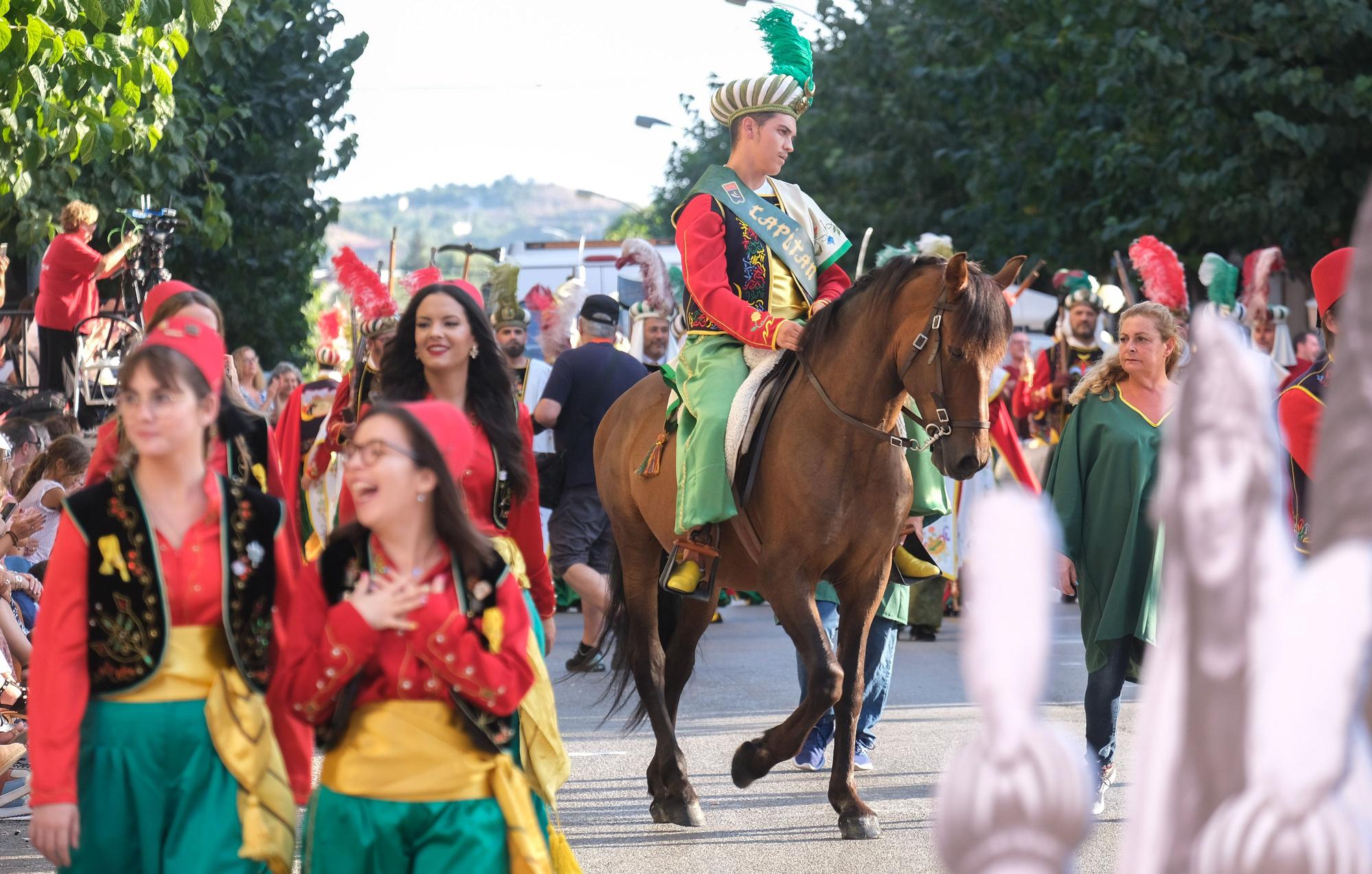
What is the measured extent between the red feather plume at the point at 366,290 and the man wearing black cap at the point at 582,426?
281 centimetres

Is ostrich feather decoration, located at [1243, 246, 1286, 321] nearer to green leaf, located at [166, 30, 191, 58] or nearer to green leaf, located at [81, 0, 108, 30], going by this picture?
green leaf, located at [166, 30, 191, 58]

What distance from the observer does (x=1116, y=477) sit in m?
7.13

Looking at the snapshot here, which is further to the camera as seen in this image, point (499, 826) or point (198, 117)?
point (198, 117)

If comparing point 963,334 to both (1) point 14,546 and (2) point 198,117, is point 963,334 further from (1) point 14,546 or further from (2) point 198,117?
(2) point 198,117

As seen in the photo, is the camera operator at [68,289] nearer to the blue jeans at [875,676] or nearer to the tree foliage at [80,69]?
the tree foliage at [80,69]

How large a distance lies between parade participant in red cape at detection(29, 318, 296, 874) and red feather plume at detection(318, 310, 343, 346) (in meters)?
9.43

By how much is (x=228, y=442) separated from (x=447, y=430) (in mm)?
771

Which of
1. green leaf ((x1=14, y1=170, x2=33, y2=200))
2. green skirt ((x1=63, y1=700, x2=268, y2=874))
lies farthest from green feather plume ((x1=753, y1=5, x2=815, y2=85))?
green leaf ((x1=14, y1=170, x2=33, y2=200))

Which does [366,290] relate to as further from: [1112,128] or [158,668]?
[1112,128]

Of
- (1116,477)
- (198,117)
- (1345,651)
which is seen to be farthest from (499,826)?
(198,117)

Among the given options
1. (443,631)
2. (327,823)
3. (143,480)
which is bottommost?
(327,823)

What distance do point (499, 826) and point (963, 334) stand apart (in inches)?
133

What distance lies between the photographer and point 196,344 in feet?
13.3

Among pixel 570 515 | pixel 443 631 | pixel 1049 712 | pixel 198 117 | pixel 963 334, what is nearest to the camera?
pixel 443 631
